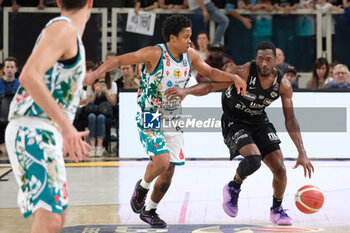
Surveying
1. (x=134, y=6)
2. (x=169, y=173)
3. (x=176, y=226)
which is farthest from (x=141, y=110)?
(x=134, y=6)

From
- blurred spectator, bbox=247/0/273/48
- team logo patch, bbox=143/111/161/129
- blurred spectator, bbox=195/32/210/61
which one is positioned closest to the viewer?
team logo patch, bbox=143/111/161/129

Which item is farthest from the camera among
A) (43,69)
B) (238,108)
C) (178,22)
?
(238,108)

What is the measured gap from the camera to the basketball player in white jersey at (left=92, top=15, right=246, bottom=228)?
19.5 feet

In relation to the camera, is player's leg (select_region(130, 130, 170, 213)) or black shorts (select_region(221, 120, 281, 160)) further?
black shorts (select_region(221, 120, 281, 160))

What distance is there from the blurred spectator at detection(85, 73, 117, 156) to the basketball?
5.66 meters

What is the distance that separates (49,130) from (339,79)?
26.7 feet

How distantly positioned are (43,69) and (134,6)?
10157 millimetres

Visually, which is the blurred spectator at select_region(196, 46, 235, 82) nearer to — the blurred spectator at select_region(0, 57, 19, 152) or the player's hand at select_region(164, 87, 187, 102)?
the blurred spectator at select_region(0, 57, 19, 152)

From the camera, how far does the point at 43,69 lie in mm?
3312

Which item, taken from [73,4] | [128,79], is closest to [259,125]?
[73,4]

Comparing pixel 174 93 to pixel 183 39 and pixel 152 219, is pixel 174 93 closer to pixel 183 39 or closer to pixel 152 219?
pixel 183 39

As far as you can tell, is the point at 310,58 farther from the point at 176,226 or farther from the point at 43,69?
the point at 43,69

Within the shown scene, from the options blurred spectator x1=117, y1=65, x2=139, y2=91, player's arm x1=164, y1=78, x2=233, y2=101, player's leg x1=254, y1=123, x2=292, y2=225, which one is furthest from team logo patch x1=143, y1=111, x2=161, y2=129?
blurred spectator x1=117, y1=65, x2=139, y2=91

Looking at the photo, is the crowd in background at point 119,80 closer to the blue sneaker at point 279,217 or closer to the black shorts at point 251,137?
the black shorts at point 251,137
